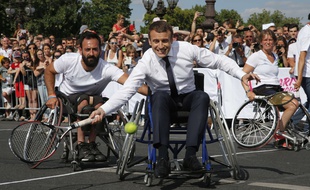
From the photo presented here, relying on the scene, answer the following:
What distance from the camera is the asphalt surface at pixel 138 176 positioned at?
7.74m

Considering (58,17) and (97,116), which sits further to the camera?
(58,17)

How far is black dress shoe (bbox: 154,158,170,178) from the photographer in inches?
287

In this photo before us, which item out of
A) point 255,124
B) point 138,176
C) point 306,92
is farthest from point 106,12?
point 138,176

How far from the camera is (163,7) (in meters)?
31.4

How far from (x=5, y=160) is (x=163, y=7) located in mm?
21683

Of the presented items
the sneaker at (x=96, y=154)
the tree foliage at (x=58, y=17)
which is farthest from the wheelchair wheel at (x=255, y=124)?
the tree foliage at (x=58, y=17)

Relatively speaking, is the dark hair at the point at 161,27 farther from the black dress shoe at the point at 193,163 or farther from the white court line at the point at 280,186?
the white court line at the point at 280,186

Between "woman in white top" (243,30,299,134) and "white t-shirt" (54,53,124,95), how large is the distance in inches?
115

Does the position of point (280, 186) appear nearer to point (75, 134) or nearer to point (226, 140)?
point (226, 140)

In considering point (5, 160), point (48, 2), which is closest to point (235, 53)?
point (5, 160)

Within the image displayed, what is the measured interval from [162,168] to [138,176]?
1.23m

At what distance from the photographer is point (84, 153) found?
9.26 m

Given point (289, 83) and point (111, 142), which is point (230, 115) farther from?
point (111, 142)

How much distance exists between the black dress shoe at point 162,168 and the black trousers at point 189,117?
18cm
